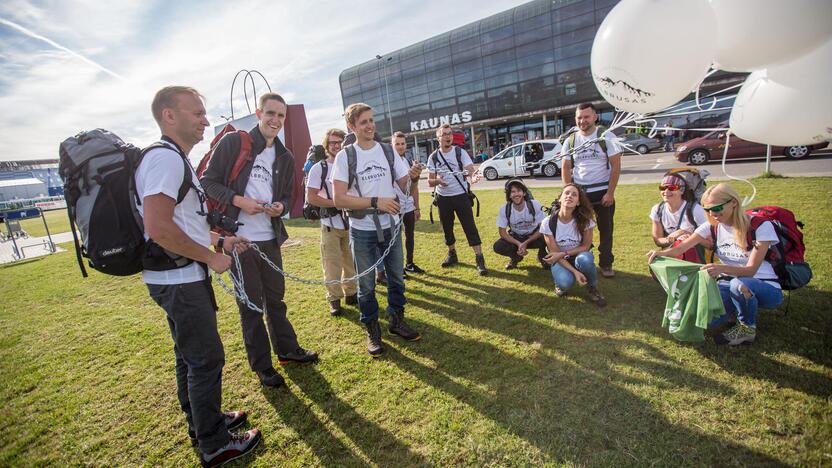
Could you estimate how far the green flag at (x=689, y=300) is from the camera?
2.48 meters

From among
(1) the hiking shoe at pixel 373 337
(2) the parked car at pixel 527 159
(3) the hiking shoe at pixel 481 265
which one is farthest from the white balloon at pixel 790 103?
(2) the parked car at pixel 527 159

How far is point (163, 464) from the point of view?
2186 mm

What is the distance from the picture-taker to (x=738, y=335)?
8.64 ft

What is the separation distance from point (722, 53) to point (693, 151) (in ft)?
48.6

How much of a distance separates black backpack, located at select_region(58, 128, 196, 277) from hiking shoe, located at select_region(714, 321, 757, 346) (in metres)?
3.77

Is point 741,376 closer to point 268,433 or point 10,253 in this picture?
point 268,433

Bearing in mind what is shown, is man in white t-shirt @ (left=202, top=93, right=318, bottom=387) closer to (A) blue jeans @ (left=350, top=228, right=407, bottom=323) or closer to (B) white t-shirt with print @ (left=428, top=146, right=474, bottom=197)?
(A) blue jeans @ (left=350, top=228, right=407, bottom=323)

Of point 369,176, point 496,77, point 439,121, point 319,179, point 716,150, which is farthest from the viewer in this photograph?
point 439,121

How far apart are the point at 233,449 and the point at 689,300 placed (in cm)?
323

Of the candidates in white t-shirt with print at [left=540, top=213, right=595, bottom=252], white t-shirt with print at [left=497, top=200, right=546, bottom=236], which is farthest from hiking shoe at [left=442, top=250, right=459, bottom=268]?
white t-shirt with print at [left=540, top=213, right=595, bottom=252]

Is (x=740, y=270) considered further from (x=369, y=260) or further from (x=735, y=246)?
(x=369, y=260)

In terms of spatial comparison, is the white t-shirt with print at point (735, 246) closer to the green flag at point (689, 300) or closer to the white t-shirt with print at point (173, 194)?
the green flag at point (689, 300)

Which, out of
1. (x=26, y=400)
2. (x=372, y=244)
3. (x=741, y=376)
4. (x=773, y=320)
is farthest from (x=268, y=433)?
(x=773, y=320)

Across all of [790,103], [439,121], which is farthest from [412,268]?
[439,121]
